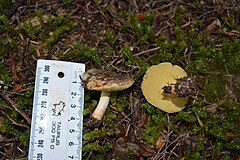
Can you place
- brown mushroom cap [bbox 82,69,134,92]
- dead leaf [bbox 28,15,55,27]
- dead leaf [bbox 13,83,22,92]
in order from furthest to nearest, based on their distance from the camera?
dead leaf [bbox 28,15,55,27] → dead leaf [bbox 13,83,22,92] → brown mushroom cap [bbox 82,69,134,92]

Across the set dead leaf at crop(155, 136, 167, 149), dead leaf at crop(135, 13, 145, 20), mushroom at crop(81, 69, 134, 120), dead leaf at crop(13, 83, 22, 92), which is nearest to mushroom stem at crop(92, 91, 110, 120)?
mushroom at crop(81, 69, 134, 120)

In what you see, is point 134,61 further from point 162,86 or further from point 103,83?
point 103,83

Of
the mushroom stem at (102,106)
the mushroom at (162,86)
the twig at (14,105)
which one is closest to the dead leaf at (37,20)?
the twig at (14,105)

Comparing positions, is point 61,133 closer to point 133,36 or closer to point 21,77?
point 21,77

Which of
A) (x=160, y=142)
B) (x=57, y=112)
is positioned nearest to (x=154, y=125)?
(x=160, y=142)

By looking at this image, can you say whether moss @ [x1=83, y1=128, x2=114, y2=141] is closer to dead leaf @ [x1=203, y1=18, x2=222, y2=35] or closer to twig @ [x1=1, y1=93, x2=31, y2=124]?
twig @ [x1=1, y1=93, x2=31, y2=124]

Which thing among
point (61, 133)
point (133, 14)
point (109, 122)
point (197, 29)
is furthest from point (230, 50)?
point (61, 133)

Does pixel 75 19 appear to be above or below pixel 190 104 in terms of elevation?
above
